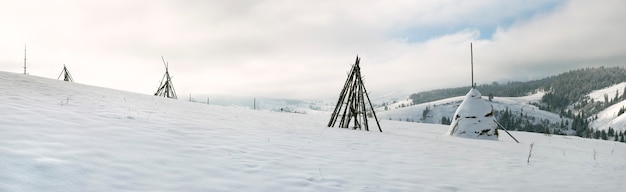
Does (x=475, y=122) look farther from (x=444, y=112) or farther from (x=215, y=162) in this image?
(x=444, y=112)

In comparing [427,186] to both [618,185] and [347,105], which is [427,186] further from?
[347,105]

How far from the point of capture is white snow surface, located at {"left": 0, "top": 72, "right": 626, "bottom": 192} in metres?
3.07

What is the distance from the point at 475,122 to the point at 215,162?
9945 millimetres

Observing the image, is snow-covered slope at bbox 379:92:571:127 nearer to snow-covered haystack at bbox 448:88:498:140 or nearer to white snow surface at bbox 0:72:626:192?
snow-covered haystack at bbox 448:88:498:140

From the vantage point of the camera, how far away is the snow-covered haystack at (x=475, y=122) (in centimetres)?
1138

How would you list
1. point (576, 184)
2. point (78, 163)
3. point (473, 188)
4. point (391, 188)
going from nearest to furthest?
point (78, 163)
point (391, 188)
point (473, 188)
point (576, 184)

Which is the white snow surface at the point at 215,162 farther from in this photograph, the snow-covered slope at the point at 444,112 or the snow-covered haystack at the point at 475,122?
the snow-covered slope at the point at 444,112

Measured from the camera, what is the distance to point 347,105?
1188 centimetres

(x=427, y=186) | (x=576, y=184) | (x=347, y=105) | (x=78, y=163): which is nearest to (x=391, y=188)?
(x=427, y=186)

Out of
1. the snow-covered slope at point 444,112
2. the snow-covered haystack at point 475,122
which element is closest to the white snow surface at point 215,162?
the snow-covered haystack at point 475,122

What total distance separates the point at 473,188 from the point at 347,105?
25.7ft

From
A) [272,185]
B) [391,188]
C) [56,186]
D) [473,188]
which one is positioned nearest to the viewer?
[56,186]

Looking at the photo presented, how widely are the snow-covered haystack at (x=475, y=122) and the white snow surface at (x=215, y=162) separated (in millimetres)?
4515

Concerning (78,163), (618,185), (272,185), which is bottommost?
(618,185)
